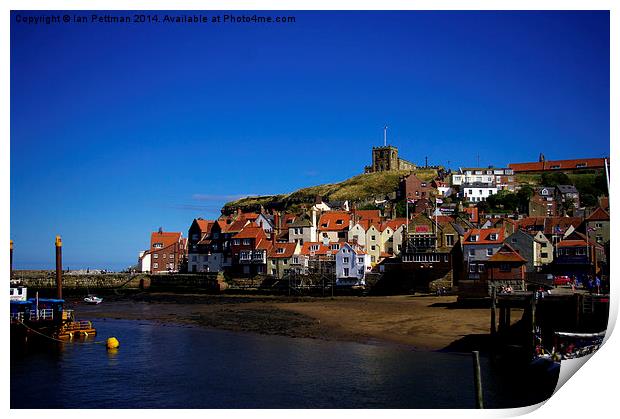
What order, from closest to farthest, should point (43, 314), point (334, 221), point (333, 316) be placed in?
point (43, 314) → point (333, 316) → point (334, 221)

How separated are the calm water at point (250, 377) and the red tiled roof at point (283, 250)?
2512 centimetres

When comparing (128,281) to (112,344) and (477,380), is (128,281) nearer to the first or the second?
(112,344)

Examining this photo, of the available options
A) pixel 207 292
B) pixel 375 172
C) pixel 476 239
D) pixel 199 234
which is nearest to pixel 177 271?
pixel 199 234

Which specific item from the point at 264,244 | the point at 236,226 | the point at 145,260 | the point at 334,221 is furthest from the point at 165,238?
the point at 334,221

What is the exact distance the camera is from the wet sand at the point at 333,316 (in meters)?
25.5

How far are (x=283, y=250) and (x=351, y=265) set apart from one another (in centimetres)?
727

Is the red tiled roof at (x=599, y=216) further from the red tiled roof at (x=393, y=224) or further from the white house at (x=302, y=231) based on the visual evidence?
the white house at (x=302, y=231)

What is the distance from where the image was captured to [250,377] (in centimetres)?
1895

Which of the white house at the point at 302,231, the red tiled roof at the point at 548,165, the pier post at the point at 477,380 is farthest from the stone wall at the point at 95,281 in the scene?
the red tiled roof at the point at 548,165

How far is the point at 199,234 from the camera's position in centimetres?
6281

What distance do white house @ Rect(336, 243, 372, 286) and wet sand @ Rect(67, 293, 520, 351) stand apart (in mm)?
3216

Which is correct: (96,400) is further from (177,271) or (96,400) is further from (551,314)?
(177,271)

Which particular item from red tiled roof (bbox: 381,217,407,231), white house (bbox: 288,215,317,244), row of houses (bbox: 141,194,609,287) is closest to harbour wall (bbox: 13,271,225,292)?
row of houses (bbox: 141,194,609,287)
